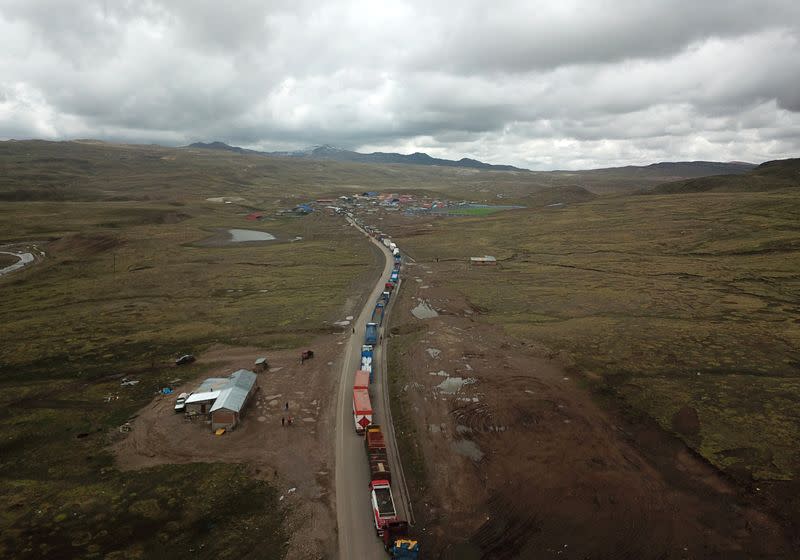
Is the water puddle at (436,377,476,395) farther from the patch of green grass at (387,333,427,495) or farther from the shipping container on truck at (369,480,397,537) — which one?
the shipping container on truck at (369,480,397,537)

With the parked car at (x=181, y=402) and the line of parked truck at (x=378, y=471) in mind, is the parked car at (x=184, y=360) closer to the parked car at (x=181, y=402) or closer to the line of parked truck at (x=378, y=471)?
the parked car at (x=181, y=402)

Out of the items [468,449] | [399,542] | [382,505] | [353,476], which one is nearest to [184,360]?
[353,476]

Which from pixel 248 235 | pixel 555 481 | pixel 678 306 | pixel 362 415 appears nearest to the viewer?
pixel 555 481

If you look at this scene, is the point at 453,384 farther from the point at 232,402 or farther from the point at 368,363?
the point at 232,402

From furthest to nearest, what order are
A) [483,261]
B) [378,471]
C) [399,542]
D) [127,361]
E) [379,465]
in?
[483,261] → [127,361] → [379,465] → [378,471] → [399,542]

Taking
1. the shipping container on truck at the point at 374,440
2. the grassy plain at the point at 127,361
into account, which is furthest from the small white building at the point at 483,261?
the shipping container on truck at the point at 374,440

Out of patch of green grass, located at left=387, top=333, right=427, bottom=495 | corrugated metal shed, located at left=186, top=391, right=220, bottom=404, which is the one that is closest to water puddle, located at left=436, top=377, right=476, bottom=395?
patch of green grass, located at left=387, top=333, right=427, bottom=495
